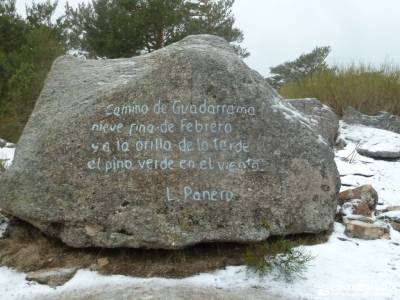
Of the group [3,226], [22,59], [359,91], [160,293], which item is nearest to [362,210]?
[160,293]

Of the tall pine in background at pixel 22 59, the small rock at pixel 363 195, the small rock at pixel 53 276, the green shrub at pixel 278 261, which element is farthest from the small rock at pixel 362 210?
the tall pine in background at pixel 22 59

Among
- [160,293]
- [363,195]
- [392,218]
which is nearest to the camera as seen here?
[160,293]

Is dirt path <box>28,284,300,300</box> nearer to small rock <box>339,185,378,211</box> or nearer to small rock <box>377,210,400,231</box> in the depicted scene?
small rock <box>377,210,400,231</box>

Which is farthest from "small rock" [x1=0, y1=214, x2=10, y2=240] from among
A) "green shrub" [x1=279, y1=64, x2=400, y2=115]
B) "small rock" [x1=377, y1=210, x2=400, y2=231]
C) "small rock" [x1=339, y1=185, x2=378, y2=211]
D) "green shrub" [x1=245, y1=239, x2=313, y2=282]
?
"green shrub" [x1=279, y1=64, x2=400, y2=115]

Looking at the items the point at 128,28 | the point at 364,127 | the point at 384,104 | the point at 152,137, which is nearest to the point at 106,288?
the point at 152,137

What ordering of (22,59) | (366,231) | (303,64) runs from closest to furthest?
(366,231), (22,59), (303,64)

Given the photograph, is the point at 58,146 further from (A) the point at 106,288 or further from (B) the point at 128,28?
(B) the point at 128,28

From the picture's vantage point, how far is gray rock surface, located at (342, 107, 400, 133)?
23.3 ft

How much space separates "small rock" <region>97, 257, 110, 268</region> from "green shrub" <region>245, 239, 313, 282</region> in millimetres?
956

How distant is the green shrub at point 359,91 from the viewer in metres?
7.76

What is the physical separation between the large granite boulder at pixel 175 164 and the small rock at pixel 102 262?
13 centimetres

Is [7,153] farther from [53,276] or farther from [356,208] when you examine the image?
[356,208]

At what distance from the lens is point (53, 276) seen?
3.25 meters

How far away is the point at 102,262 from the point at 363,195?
7.55 feet
